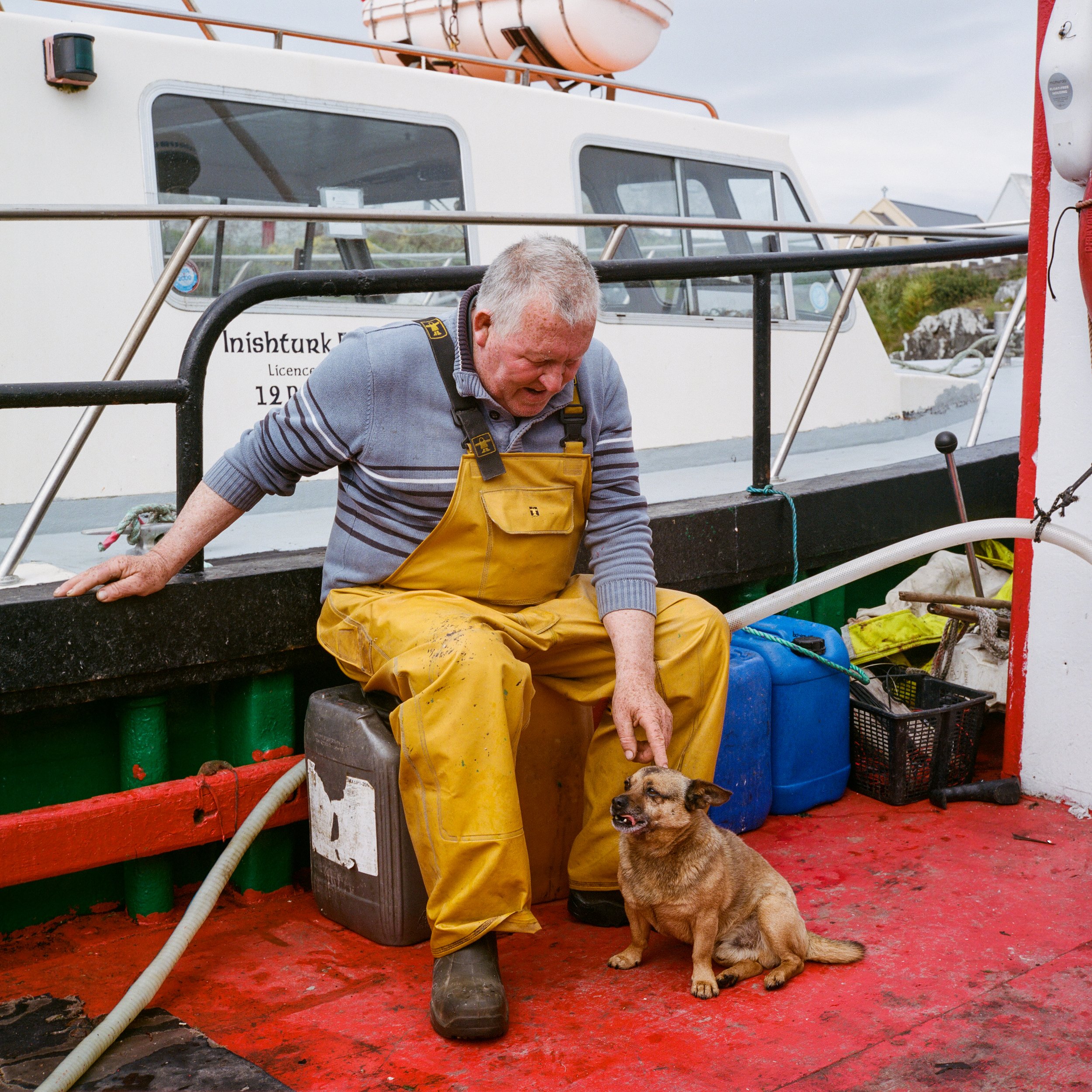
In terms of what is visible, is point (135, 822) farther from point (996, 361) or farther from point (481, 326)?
point (996, 361)

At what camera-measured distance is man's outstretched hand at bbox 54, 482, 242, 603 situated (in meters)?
2.51

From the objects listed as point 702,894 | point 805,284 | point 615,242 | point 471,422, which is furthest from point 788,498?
point 805,284

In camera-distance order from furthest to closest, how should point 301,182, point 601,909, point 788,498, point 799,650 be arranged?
1. point 301,182
2. point 788,498
3. point 799,650
4. point 601,909

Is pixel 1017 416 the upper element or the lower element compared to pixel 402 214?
lower

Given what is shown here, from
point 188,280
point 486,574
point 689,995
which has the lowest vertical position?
point 689,995

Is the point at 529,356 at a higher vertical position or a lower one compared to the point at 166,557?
higher

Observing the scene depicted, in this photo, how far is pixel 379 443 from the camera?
2.51 metres

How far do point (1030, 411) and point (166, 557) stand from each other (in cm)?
246

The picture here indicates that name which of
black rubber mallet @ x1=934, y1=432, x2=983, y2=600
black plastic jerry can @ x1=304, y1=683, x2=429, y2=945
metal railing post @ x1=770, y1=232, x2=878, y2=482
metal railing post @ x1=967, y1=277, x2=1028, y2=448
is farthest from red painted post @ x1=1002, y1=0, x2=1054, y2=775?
black plastic jerry can @ x1=304, y1=683, x2=429, y2=945

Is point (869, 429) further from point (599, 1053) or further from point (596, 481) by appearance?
point (599, 1053)

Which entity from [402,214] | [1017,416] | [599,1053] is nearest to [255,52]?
[402,214]

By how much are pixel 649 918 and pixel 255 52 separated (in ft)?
11.4

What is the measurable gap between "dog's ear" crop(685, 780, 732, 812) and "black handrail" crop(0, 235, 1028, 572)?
1.28 m

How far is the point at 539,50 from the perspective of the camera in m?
5.76
